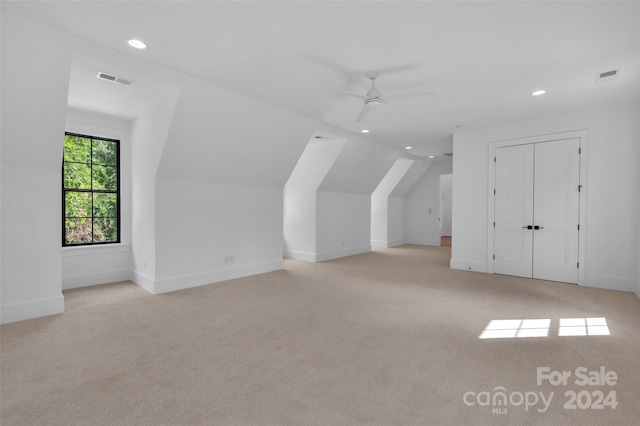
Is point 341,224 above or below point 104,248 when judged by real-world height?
above

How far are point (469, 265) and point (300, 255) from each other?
3704 millimetres

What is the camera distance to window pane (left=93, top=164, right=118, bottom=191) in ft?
16.5

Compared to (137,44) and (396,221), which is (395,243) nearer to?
(396,221)

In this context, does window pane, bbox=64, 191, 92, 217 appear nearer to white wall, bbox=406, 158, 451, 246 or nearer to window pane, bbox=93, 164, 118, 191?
window pane, bbox=93, 164, 118, 191

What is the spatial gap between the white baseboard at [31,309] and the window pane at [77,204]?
1.75 m

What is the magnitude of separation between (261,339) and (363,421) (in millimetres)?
1387

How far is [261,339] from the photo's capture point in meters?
2.92

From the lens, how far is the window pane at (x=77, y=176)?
15.6 ft

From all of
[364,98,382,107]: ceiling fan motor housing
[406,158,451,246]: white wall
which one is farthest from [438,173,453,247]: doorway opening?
[364,98,382,107]: ceiling fan motor housing

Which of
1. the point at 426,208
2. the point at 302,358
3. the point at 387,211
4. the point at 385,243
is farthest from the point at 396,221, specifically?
the point at 302,358

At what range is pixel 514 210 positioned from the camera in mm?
5547

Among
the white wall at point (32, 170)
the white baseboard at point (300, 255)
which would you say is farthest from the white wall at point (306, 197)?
the white wall at point (32, 170)

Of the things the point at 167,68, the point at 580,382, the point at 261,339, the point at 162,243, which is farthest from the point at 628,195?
the point at 162,243

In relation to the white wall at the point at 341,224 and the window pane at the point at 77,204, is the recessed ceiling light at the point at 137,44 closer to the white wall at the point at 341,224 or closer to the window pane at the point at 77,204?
the window pane at the point at 77,204
